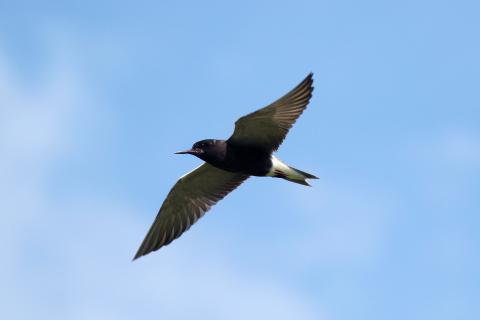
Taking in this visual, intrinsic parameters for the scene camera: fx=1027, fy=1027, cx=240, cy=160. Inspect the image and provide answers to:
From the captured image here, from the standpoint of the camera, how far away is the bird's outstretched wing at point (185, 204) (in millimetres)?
19906

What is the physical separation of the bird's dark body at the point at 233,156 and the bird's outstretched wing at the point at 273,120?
116 mm

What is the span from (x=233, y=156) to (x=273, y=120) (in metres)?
1.04

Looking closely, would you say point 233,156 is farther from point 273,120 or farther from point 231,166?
point 273,120

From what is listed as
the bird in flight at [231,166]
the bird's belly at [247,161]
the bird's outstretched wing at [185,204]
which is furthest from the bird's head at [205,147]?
the bird's outstretched wing at [185,204]

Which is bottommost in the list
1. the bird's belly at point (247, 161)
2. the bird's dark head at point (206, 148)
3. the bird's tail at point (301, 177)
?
the bird's tail at point (301, 177)

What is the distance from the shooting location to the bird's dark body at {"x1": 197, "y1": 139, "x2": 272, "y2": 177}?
18297mm

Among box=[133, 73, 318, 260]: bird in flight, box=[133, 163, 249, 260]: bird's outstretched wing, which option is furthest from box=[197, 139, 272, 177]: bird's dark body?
box=[133, 163, 249, 260]: bird's outstretched wing

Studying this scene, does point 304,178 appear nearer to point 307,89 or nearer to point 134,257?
point 307,89

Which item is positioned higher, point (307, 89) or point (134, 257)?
point (307, 89)

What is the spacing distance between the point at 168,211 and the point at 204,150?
7.45 feet

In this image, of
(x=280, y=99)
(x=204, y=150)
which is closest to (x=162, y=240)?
(x=204, y=150)

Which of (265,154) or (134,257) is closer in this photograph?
(265,154)

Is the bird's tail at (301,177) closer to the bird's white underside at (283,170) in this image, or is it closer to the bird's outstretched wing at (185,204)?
the bird's white underside at (283,170)

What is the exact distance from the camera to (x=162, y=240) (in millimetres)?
19922
